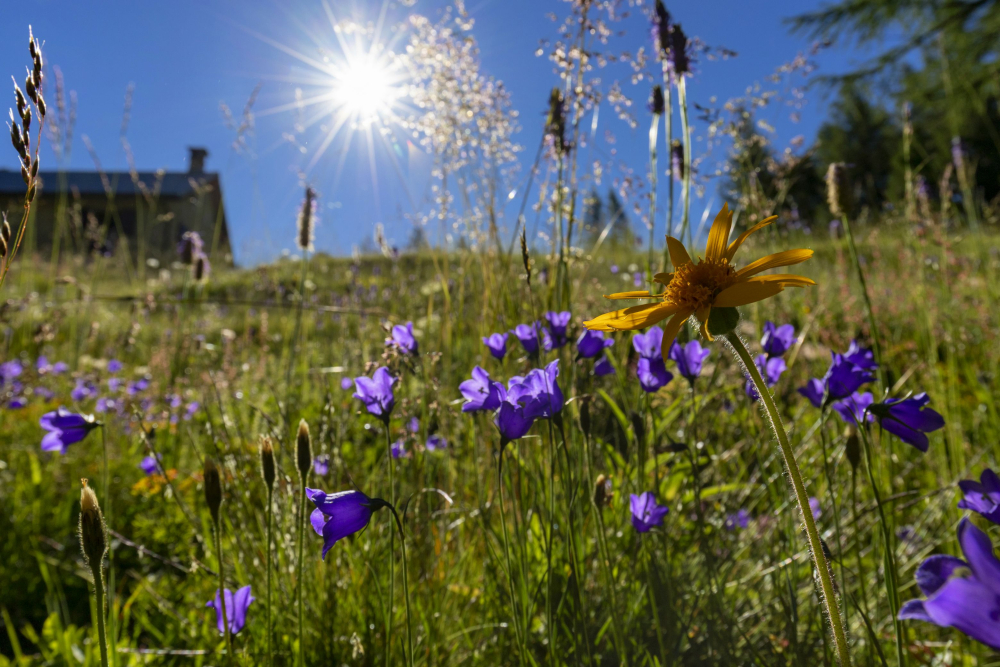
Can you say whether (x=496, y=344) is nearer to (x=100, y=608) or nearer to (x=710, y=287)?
(x=710, y=287)

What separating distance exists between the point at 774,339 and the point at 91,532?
1363 millimetres

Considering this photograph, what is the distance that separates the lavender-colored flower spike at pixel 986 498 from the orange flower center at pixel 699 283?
1.26 feet

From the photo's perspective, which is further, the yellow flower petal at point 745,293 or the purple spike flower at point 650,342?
the purple spike flower at point 650,342

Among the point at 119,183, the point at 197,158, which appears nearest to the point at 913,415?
the point at 119,183

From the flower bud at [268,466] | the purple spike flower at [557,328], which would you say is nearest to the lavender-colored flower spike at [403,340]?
the purple spike flower at [557,328]

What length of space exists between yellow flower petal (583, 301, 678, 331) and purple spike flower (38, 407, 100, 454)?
1.21 m

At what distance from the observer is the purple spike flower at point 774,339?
1289 mm

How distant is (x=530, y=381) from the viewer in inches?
36.7

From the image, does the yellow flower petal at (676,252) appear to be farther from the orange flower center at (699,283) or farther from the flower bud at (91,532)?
the flower bud at (91,532)

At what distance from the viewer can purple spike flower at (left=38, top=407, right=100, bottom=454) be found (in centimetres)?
129

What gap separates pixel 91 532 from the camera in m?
0.69

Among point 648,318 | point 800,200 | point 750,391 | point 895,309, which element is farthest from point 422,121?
point 800,200

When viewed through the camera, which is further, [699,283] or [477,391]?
[477,391]

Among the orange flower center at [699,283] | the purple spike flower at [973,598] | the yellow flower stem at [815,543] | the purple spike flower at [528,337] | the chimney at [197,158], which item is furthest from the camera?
the chimney at [197,158]
